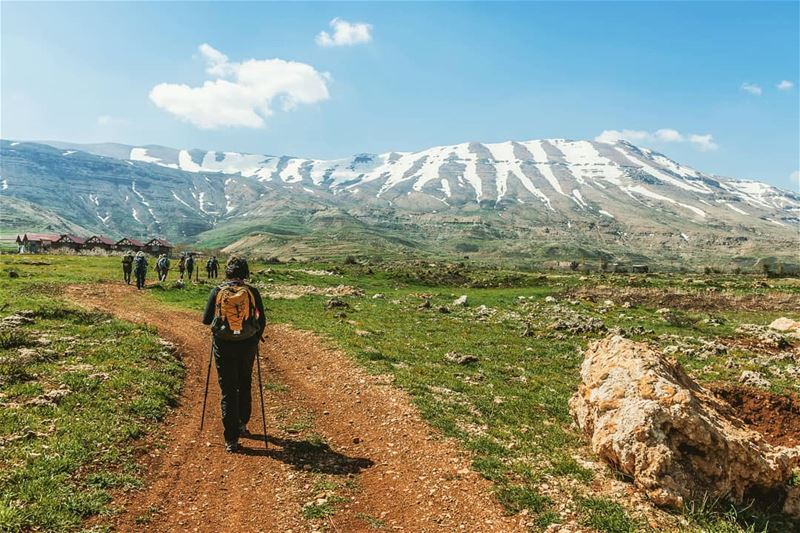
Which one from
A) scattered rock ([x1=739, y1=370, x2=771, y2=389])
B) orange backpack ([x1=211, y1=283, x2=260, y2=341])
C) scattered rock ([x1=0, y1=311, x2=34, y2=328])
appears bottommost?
scattered rock ([x1=739, y1=370, x2=771, y2=389])

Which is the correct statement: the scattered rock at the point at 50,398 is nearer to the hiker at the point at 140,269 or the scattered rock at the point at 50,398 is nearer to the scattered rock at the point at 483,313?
the scattered rock at the point at 483,313

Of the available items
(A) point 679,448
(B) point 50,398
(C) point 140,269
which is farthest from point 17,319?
(A) point 679,448

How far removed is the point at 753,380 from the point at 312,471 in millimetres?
18690

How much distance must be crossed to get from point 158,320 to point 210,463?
18752mm

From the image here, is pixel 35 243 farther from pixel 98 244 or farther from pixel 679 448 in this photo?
pixel 679 448

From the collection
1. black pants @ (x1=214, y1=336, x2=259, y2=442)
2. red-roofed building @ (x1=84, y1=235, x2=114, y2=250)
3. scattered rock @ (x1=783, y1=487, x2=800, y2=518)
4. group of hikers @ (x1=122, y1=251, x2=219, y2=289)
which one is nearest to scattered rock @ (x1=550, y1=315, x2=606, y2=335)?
scattered rock @ (x1=783, y1=487, x2=800, y2=518)

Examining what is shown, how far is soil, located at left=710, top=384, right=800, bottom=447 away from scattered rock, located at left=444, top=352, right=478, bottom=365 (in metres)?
9.45

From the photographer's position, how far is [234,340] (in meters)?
11.3

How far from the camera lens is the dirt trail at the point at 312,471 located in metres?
8.52

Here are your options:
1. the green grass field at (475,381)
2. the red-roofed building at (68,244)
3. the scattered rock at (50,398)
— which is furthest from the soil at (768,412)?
the red-roofed building at (68,244)

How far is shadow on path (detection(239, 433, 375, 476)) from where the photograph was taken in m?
10.6

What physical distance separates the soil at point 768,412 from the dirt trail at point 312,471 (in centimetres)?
914

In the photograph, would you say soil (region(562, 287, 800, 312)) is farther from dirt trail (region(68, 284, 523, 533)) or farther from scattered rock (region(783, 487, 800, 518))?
dirt trail (region(68, 284, 523, 533))

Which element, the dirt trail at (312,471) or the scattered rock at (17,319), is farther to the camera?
the scattered rock at (17,319)
